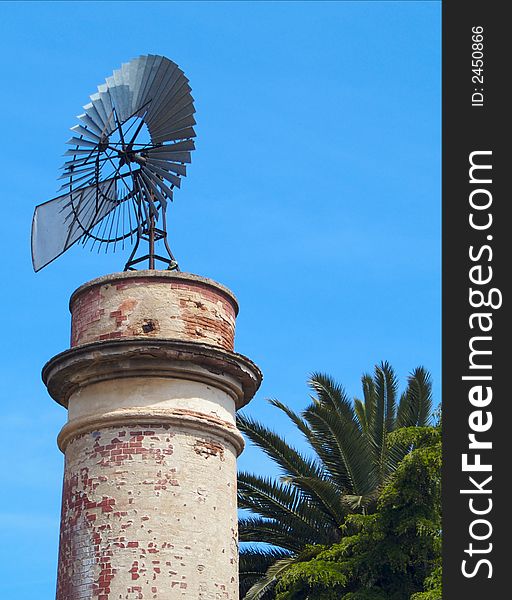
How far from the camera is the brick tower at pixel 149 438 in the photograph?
10.1 m

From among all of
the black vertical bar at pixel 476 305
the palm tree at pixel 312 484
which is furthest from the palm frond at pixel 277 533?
the black vertical bar at pixel 476 305

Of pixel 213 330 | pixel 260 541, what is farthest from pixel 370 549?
pixel 213 330

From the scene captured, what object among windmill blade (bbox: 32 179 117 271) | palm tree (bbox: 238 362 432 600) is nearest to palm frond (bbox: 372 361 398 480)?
palm tree (bbox: 238 362 432 600)

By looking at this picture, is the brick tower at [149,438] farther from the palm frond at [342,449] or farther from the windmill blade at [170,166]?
the palm frond at [342,449]

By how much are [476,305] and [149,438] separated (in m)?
2.87

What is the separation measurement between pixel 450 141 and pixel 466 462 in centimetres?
248

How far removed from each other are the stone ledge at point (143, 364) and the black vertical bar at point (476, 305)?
7.28 feet

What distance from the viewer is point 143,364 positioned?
1059 cm

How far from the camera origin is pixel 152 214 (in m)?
11.8

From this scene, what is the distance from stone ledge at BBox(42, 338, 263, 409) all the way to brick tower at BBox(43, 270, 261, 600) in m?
0.01

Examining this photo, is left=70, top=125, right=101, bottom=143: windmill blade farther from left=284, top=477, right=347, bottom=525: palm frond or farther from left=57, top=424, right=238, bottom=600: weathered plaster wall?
left=284, top=477, right=347, bottom=525: palm frond

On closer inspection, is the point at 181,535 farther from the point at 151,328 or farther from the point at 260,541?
the point at 260,541

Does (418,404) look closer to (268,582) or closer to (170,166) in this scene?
(268,582)

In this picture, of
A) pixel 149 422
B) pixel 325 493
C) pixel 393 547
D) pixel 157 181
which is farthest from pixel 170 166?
pixel 325 493
